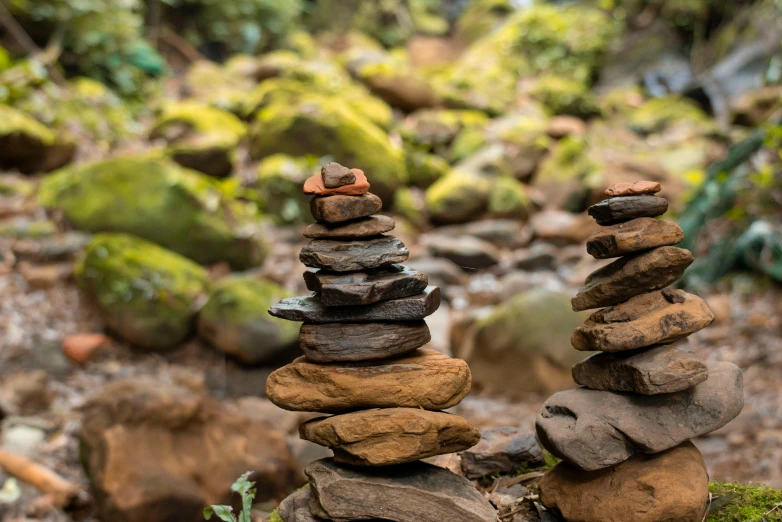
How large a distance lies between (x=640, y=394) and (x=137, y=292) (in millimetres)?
5604

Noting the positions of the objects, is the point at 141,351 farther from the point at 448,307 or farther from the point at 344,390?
the point at 344,390

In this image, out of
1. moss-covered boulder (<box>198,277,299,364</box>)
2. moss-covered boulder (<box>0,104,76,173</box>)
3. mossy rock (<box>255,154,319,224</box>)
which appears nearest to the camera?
moss-covered boulder (<box>198,277,299,364</box>)

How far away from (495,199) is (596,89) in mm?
8117

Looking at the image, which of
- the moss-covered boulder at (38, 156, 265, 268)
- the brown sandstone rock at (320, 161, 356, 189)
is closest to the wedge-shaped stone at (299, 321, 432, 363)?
the brown sandstone rock at (320, 161, 356, 189)

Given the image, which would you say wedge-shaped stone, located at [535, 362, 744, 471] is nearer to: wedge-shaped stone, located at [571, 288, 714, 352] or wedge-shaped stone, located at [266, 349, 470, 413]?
wedge-shaped stone, located at [571, 288, 714, 352]

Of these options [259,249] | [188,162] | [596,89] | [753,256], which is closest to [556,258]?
[753,256]

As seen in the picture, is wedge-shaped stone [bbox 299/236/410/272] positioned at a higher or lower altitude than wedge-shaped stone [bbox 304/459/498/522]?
higher

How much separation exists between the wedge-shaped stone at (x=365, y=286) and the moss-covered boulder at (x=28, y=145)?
725 centimetres

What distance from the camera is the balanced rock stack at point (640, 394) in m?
2.78

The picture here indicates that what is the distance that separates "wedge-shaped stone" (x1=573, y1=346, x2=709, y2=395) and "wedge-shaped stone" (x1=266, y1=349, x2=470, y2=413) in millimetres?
726

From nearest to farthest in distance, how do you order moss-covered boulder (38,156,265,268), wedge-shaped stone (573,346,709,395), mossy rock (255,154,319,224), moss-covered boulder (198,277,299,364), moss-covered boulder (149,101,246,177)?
wedge-shaped stone (573,346,709,395) → moss-covered boulder (198,277,299,364) → moss-covered boulder (38,156,265,268) → mossy rock (255,154,319,224) → moss-covered boulder (149,101,246,177)

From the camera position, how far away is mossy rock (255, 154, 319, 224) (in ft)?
31.1

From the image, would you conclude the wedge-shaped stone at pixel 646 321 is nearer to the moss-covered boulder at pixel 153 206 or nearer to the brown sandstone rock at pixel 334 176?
the brown sandstone rock at pixel 334 176

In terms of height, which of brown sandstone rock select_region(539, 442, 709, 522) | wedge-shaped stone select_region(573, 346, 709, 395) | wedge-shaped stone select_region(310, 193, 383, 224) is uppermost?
wedge-shaped stone select_region(310, 193, 383, 224)
